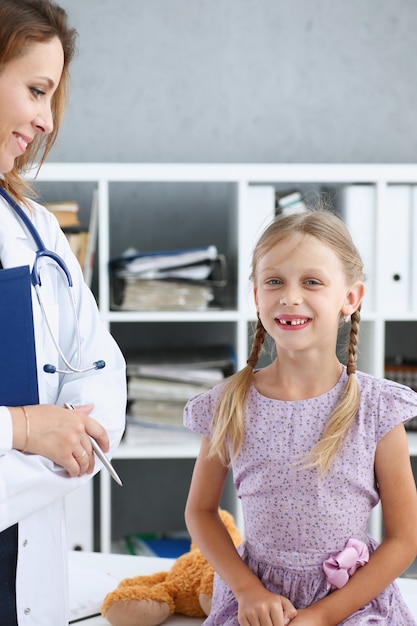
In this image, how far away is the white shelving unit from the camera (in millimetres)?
2510

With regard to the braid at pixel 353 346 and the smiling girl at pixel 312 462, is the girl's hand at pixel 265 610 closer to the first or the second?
the smiling girl at pixel 312 462

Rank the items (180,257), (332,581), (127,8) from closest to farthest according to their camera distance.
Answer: (332,581)
(180,257)
(127,8)

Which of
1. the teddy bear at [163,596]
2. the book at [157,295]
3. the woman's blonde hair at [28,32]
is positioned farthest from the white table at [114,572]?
the book at [157,295]

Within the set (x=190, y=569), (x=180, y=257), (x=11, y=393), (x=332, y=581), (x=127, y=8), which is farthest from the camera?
(x=127, y=8)

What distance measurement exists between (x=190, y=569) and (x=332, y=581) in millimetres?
330

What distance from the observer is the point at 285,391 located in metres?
1.33

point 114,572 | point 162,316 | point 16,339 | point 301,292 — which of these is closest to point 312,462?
point 301,292

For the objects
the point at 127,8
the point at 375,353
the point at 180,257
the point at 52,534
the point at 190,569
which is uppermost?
the point at 127,8

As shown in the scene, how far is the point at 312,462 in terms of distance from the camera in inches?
49.5

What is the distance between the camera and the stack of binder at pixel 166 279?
2.51 m

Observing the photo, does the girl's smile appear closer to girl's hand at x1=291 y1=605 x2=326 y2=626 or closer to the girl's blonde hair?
the girl's blonde hair

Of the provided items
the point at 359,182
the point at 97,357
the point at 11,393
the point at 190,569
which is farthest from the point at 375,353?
the point at 11,393

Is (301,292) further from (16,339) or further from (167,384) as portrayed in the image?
(167,384)

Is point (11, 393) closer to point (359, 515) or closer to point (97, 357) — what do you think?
point (97, 357)
